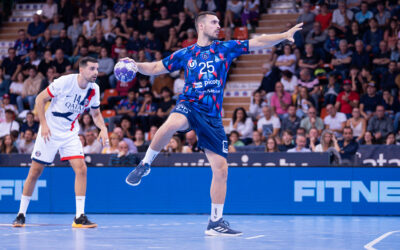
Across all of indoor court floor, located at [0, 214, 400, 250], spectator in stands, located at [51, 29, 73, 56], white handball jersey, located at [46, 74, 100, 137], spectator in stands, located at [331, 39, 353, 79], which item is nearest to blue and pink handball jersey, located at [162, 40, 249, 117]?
indoor court floor, located at [0, 214, 400, 250]

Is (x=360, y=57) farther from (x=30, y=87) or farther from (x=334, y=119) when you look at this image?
(x=30, y=87)

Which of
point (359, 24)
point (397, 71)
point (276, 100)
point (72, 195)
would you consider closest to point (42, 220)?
point (72, 195)

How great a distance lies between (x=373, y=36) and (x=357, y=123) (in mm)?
3273

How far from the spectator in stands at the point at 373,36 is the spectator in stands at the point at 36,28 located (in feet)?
35.1

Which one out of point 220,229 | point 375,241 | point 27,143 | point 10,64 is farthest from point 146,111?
point 375,241

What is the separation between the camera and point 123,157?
1379 centimetres

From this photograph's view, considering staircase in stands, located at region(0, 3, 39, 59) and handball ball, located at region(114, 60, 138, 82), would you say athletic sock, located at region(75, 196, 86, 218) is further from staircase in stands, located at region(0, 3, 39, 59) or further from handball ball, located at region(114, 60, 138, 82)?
staircase in stands, located at region(0, 3, 39, 59)

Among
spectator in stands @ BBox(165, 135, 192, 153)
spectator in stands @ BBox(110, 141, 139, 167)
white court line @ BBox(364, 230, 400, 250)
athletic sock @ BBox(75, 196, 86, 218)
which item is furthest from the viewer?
spectator in stands @ BBox(165, 135, 192, 153)

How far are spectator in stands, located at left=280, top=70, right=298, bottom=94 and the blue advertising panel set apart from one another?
5323mm

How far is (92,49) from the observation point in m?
20.6

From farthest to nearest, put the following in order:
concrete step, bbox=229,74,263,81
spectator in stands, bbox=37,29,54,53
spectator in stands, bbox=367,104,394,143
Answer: spectator in stands, bbox=37,29,54,53 → concrete step, bbox=229,74,263,81 → spectator in stands, bbox=367,104,394,143

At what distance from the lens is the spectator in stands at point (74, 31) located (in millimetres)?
21656

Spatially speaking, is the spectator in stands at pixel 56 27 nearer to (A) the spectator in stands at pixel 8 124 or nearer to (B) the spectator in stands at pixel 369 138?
(A) the spectator in stands at pixel 8 124

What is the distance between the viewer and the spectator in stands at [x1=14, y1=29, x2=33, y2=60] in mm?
21969
